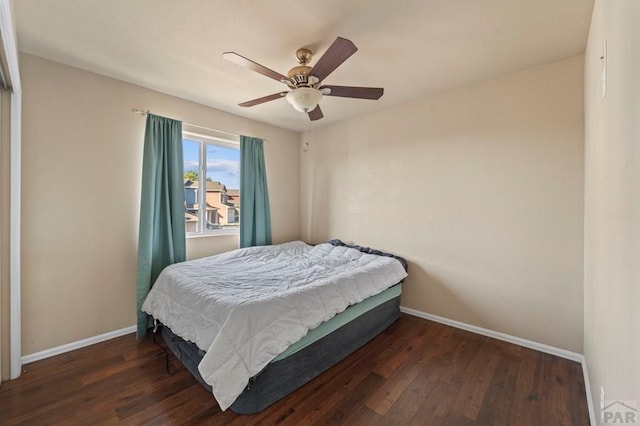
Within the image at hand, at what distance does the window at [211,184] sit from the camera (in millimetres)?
3355

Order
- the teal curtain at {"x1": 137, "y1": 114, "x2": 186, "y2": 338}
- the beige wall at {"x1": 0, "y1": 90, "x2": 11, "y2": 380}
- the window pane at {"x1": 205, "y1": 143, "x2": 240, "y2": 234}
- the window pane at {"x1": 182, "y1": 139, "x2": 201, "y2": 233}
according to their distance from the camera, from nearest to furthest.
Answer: the beige wall at {"x1": 0, "y1": 90, "x2": 11, "y2": 380}, the teal curtain at {"x1": 137, "y1": 114, "x2": 186, "y2": 338}, the window pane at {"x1": 182, "y1": 139, "x2": 201, "y2": 233}, the window pane at {"x1": 205, "y1": 143, "x2": 240, "y2": 234}

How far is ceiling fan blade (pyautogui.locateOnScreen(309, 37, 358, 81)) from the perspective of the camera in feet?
5.16

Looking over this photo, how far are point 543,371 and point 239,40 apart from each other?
360 cm

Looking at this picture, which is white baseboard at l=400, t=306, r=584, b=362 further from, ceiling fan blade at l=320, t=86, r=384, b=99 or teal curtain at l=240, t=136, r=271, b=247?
ceiling fan blade at l=320, t=86, r=384, b=99

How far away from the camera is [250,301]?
1818mm

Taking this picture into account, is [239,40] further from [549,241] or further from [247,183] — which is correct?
[549,241]

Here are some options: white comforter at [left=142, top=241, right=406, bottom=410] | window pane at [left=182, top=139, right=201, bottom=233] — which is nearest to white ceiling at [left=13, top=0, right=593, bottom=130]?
window pane at [left=182, top=139, right=201, bottom=233]

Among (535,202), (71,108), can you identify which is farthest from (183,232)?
(535,202)

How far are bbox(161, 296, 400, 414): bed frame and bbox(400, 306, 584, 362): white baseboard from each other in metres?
0.72

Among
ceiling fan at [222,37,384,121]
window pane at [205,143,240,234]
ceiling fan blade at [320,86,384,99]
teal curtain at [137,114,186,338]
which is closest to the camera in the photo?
ceiling fan at [222,37,384,121]

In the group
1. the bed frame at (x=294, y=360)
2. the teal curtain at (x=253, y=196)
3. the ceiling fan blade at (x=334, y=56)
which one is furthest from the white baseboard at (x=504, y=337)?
the ceiling fan blade at (x=334, y=56)

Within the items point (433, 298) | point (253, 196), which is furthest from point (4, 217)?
point (433, 298)

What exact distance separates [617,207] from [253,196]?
3539mm

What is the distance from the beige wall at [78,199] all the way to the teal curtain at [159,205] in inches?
5.9
